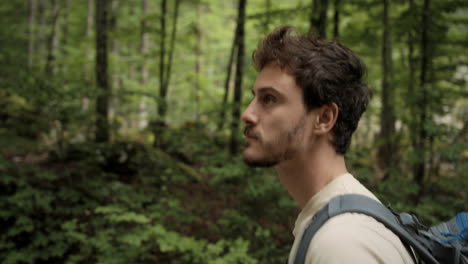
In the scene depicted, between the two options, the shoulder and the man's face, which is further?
the man's face

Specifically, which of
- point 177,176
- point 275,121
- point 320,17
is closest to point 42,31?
point 177,176

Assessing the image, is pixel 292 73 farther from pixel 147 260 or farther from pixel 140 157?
pixel 140 157

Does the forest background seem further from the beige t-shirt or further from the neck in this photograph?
the beige t-shirt

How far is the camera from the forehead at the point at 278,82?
158 centimetres

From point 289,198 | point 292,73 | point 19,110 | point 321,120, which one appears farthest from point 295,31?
point 19,110

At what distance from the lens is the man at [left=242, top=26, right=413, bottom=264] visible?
5.02 ft

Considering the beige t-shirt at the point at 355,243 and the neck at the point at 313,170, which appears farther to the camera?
the neck at the point at 313,170

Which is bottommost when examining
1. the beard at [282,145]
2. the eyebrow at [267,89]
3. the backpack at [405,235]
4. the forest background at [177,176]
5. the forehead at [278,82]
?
the forest background at [177,176]

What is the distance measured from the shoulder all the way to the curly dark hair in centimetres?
54

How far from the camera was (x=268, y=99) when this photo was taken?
5.32ft

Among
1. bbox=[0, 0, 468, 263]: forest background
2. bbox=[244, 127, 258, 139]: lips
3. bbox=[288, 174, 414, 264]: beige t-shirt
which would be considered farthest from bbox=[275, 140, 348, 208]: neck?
bbox=[0, 0, 468, 263]: forest background

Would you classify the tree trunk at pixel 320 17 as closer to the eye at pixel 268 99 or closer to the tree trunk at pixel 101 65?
the eye at pixel 268 99

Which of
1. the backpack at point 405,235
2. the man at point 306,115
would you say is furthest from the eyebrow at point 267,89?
the backpack at point 405,235

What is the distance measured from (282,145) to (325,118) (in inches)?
10.0
